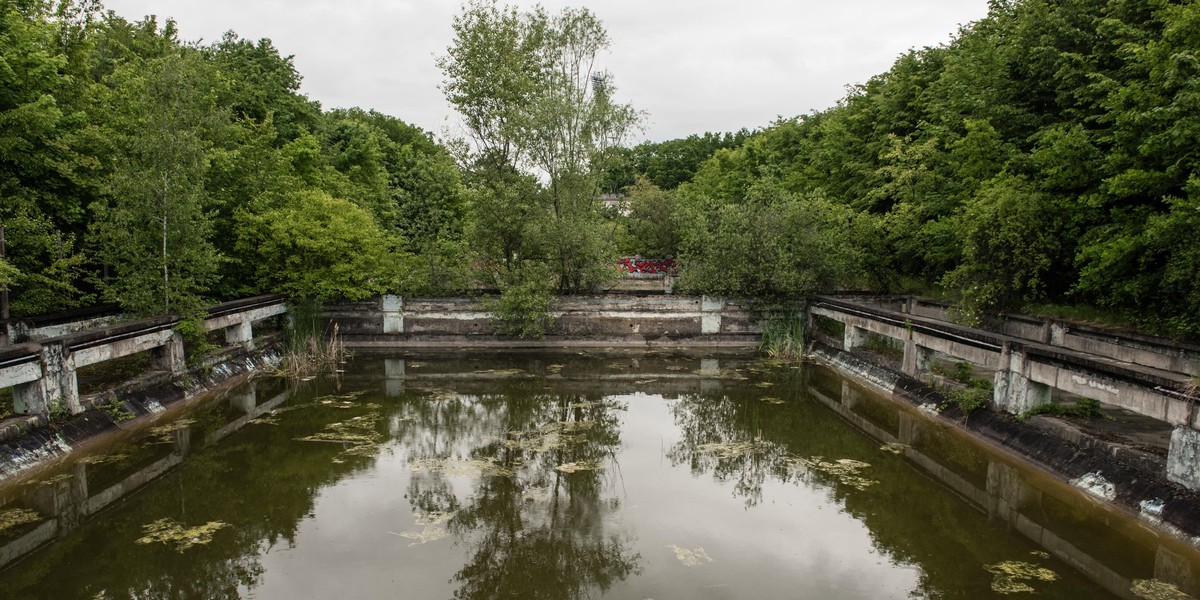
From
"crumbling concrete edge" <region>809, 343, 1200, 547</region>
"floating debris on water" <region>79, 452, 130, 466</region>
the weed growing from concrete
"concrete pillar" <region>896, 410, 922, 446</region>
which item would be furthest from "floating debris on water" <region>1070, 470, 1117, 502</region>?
"floating debris on water" <region>79, 452, 130, 466</region>

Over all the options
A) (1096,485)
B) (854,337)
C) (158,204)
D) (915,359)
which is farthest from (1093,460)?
(158,204)

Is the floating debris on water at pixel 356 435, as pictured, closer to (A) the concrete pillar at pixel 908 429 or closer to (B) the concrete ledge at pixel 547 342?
(B) the concrete ledge at pixel 547 342

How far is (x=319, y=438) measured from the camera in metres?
11.1

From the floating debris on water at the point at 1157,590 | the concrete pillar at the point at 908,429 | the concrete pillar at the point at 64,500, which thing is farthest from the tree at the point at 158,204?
the floating debris on water at the point at 1157,590

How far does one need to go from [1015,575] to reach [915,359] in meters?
7.66

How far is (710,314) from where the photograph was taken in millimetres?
20609

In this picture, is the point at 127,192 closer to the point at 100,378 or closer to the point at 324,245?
the point at 100,378

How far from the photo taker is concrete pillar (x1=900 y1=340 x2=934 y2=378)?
13.8 m

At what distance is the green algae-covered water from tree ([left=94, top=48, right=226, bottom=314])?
2.63m

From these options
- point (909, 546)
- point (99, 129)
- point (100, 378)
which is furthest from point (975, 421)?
point (99, 129)

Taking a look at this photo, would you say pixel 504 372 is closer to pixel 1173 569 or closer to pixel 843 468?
pixel 843 468

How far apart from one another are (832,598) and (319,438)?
849 cm

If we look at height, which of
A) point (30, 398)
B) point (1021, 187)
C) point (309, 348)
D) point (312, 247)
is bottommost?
point (309, 348)

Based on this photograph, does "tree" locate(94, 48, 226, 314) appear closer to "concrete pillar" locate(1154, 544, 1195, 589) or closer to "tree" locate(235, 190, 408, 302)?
"tree" locate(235, 190, 408, 302)
